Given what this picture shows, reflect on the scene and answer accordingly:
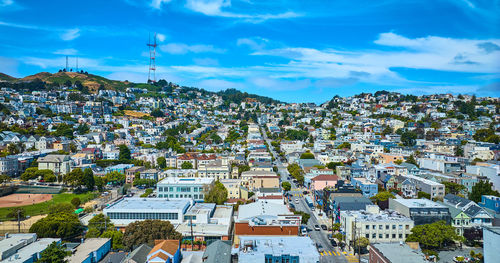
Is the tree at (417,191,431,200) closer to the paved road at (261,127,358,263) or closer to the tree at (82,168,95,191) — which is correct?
the paved road at (261,127,358,263)

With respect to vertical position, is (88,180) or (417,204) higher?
(417,204)

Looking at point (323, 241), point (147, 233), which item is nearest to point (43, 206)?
point (147, 233)

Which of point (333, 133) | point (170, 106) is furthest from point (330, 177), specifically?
point (170, 106)

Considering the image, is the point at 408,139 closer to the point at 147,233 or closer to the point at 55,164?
the point at 147,233

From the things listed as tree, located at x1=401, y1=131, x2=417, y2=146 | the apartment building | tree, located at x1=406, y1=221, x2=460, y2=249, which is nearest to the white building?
the apartment building

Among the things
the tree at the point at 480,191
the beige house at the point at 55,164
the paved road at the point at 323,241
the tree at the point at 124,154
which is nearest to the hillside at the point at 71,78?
the tree at the point at 124,154

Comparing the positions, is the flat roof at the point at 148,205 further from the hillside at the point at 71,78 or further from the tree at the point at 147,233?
the hillside at the point at 71,78
